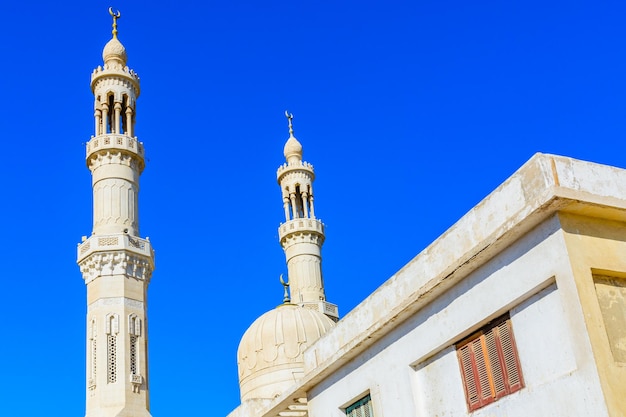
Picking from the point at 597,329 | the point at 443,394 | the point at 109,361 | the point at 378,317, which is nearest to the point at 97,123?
the point at 109,361

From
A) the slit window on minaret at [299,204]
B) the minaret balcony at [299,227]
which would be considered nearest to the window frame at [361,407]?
the minaret balcony at [299,227]

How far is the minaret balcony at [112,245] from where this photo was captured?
24891 mm

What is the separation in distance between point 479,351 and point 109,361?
51.6 ft

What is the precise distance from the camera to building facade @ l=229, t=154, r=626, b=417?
29.0 feet

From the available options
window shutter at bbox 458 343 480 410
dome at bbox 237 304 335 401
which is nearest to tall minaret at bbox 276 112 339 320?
dome at bbox 237 304 335 401

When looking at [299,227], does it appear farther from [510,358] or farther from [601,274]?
[601,274]

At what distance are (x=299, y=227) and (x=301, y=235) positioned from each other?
1.17ft

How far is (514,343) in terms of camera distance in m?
9.79

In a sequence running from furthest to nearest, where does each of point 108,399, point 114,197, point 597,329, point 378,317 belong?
point 114,197, point 108,399, point 378,317, point 597,329

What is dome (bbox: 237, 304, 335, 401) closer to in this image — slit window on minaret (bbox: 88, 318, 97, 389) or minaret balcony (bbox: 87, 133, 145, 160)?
slit window on minaret (bbox: 88, 318, 97, 389)

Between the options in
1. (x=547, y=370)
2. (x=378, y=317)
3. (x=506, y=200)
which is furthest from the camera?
(x=378, y=317)

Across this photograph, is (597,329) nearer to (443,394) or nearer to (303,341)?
(443,394)

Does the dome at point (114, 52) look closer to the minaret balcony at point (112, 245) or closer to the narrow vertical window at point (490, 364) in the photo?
the minaret balcony at point (112, 245)

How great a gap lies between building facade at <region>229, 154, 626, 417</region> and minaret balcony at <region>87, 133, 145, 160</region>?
53.6ft
